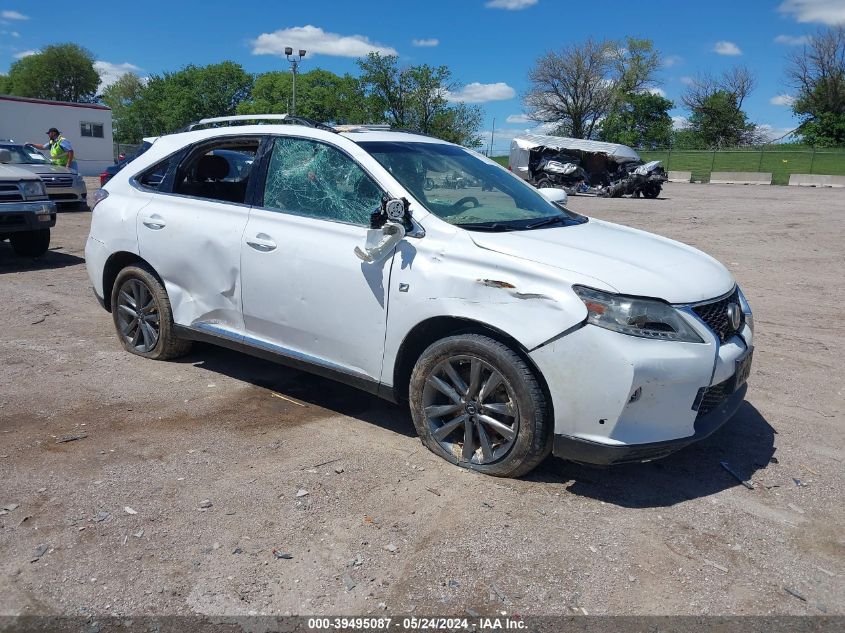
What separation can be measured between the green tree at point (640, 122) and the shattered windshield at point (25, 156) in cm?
5696

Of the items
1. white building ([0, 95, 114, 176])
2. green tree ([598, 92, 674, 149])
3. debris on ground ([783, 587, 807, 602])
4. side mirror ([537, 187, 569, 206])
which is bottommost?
debris on ground ([783, 587, 807, 602])

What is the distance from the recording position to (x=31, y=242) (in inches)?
409

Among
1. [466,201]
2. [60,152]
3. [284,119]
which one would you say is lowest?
[466,201]

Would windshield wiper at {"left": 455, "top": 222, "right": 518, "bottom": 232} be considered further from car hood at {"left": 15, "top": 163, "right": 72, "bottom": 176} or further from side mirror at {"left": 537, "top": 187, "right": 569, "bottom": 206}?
car hood at {"left": 15, "top": 163, "right": 72, "bottom": 176}

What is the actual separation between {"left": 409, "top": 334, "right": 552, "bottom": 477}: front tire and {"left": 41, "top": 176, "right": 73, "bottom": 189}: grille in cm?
1525

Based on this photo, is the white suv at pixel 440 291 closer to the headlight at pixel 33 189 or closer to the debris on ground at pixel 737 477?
the debris on ground at pixel 737 477

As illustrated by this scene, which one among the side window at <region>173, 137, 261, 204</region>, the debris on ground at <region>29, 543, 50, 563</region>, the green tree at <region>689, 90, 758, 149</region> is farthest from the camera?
the green tree at <region>689, 90, 758, 149</region>

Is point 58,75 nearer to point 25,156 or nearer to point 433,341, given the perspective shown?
point 25,156

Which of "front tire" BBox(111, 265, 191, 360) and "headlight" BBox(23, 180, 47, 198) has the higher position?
"headlight" BBox(23, 180, 47, 198)

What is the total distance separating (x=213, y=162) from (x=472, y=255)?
101 inches

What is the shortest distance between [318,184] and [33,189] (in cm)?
718

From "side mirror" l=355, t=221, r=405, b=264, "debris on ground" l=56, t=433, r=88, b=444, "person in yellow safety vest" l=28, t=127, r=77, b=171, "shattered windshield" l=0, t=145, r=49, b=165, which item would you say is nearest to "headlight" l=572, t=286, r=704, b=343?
"side mirror" l=355, t=221, r=405, b=264

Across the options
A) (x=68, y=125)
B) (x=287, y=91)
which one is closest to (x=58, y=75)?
(x=287, y=91)

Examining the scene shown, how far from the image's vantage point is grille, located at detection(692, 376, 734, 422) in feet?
11.6
